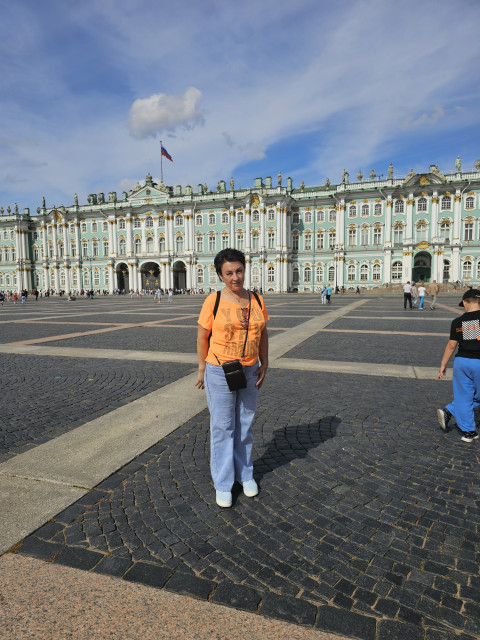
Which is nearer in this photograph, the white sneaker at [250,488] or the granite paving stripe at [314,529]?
the granite paving stripe at [314,529]

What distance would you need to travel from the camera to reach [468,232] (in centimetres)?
5138

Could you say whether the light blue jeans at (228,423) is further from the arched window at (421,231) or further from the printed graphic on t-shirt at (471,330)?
the arched window at (421,231)

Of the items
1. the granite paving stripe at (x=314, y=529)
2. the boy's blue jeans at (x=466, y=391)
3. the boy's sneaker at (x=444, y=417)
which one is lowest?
the granite paving stripe at (x=314, y=529)

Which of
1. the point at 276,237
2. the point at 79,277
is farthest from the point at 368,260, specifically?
Result: the point at 79,277

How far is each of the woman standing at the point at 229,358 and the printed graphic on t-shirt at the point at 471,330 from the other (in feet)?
7.89

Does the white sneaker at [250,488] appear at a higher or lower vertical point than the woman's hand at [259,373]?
lower

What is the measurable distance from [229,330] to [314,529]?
4.96ft

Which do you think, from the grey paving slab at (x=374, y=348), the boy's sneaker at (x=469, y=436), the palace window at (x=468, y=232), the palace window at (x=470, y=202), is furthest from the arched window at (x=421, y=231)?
the boy's sneaker at (x=469, y=436)

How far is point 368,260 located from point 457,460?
55.1 meters

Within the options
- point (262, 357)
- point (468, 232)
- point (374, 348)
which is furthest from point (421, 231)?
point (262, 357)

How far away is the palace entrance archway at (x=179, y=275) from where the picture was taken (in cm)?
6475

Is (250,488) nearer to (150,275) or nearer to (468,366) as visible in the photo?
(468,366)

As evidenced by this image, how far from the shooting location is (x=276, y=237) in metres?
59.1

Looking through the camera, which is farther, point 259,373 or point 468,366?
point 468,366
